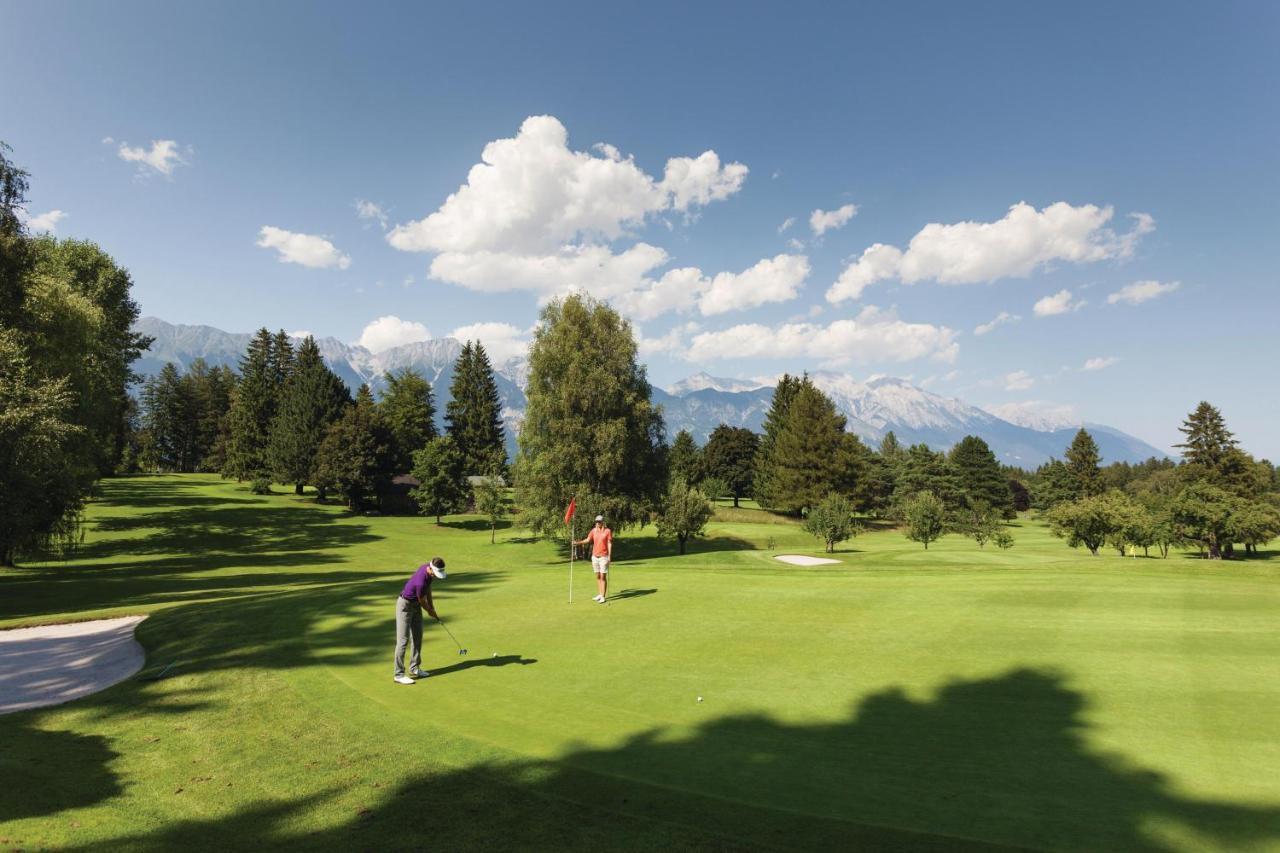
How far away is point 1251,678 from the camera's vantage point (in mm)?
9422

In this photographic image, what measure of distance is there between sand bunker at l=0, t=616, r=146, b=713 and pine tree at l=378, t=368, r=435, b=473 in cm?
5649

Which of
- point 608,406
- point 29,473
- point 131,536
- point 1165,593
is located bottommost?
point 131,536

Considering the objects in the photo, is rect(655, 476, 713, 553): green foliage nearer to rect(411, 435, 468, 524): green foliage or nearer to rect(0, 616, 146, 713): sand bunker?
rect(411, 435, 468, 524): green foliage

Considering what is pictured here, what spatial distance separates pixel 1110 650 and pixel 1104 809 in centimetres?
624

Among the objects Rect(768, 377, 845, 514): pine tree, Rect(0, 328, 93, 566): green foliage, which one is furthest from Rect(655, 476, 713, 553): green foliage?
Rect(768, 377, 845, 514): pine tree

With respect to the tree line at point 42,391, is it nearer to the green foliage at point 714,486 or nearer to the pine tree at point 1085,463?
the green foliage at point 714,486

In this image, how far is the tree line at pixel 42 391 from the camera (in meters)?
21.9

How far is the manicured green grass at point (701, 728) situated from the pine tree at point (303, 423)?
6209 centimetres

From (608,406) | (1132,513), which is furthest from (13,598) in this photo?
(1132,513)

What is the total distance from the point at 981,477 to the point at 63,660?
360 ft

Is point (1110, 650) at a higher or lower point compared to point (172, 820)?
higher

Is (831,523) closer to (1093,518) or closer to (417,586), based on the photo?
(1093,518)

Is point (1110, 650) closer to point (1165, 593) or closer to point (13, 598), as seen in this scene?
point (1165, 593)

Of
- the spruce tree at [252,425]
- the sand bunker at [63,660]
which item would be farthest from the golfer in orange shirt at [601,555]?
the spruce tree at [252,425]
